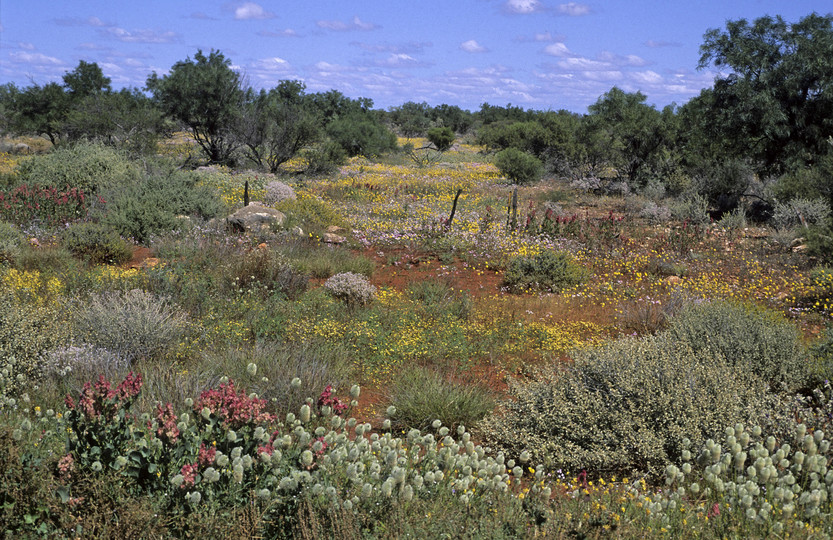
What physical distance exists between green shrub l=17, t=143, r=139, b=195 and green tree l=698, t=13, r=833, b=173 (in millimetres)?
15628

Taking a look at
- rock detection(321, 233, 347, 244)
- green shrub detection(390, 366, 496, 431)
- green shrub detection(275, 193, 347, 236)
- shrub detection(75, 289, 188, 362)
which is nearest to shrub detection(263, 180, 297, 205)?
green shrub detection(275, 193, 347, 236)

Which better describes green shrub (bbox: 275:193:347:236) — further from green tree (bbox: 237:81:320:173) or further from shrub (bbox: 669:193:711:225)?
green tree (bbox: 237:81:320:173)

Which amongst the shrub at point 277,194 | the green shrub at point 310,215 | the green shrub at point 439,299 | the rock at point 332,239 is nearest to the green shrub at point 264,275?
the green shrub at point 439,299

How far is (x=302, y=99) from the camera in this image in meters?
45.0

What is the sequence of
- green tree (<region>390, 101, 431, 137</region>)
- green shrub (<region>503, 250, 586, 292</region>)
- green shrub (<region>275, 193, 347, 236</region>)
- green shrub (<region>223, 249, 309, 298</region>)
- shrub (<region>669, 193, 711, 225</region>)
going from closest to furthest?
green shrub (<region>223, 249, 309, 298</region>) < green shrub (<region>503, 250, 586, 292</region>) < green shrub (<region>275, 193, 347, 236</region>) < shrub (<region>669, 193, 711, 225</region>) < green tree (<region>390, 101, 431, 137</region>)

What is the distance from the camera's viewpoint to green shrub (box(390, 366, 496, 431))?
491 cm

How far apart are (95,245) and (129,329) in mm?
4693

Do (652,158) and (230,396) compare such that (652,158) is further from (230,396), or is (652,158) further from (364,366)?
(230,396)

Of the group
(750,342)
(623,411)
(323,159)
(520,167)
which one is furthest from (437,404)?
(520,167)

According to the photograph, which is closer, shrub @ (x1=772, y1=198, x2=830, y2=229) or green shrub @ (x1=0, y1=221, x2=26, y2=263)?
green shrub @ (x1=0, y1=221, x2=26, y2=263)

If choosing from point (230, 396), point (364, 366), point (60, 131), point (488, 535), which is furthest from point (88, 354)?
A: point (60, 131)

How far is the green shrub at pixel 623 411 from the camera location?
4.20 metres

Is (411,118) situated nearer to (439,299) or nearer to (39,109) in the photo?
(39,109)

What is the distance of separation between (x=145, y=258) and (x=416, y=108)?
62730 mm
